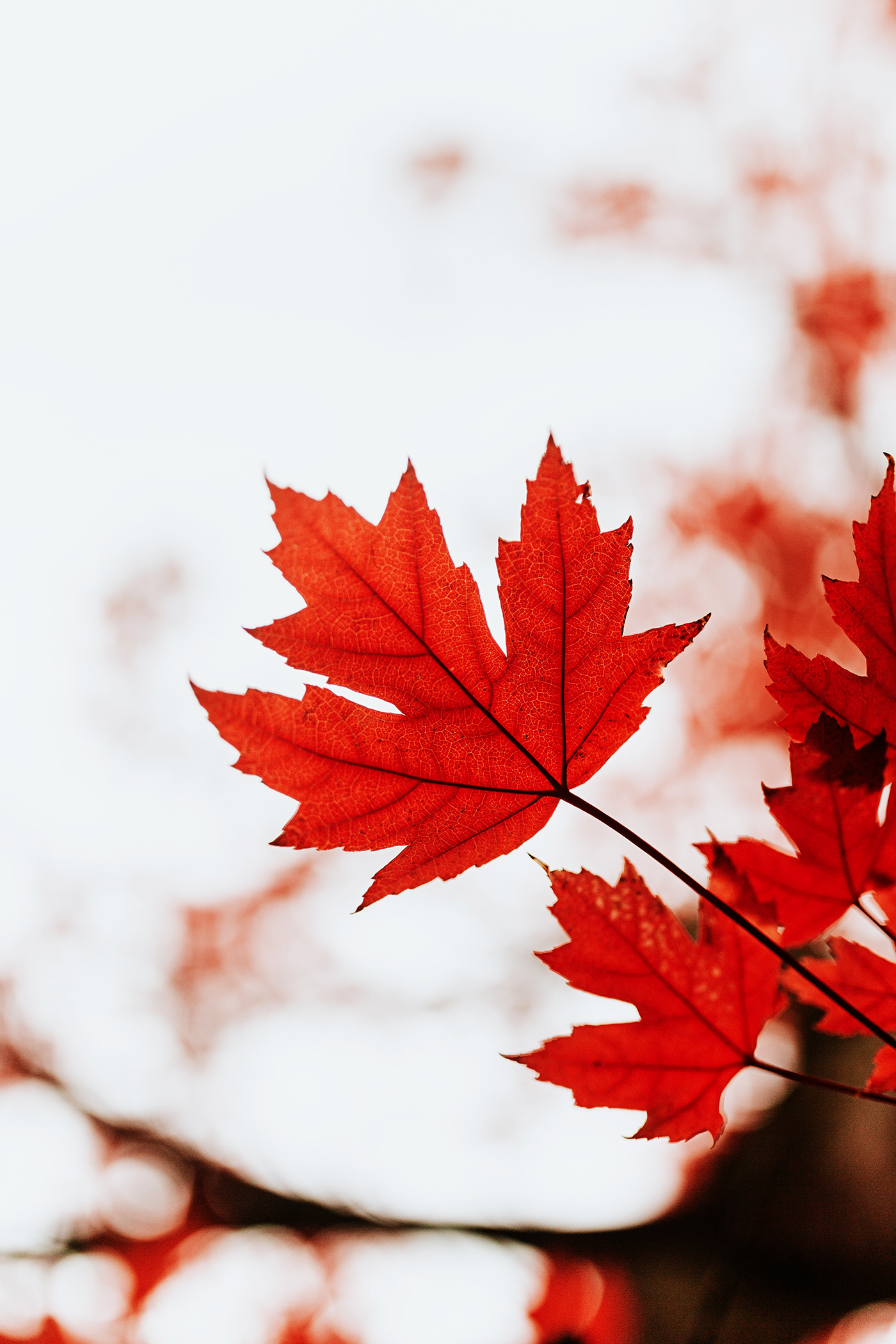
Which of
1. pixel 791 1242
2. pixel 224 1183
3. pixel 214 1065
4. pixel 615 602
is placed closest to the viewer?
pixel 615 602

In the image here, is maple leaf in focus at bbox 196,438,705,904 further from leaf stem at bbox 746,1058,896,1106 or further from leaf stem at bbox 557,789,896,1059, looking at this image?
leaf stem at bbox 746,1058,896,1106

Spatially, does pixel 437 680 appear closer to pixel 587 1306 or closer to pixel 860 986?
pixel 860 986

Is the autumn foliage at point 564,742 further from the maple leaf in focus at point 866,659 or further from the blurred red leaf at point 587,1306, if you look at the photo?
the blurred red leaf at point 587,1306

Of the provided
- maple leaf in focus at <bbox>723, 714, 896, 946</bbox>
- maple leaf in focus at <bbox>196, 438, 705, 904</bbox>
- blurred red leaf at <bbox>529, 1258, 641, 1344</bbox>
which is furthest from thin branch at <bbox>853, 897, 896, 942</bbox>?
blurred red leaf at <bbox>529, 1258, 641, 1344</bbox>

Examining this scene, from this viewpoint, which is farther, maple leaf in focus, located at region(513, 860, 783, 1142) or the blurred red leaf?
the blurred red leaf

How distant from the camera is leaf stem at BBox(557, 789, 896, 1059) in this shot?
47 cm

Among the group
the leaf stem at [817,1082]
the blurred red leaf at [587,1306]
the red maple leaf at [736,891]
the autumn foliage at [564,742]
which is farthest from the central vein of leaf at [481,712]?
the blurred red leaf at [587,1306]

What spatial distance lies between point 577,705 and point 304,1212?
6.75 feet

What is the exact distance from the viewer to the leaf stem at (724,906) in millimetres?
475

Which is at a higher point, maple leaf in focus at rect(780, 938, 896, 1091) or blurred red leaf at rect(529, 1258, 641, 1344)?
maple leaf in focus at rect(780, 938, 896, 1091)

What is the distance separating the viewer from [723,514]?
3.06 m

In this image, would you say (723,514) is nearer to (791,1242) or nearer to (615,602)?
(791,1242)

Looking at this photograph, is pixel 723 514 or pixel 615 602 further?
pixel 723 514

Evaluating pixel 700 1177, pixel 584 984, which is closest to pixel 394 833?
pixel 584 984
